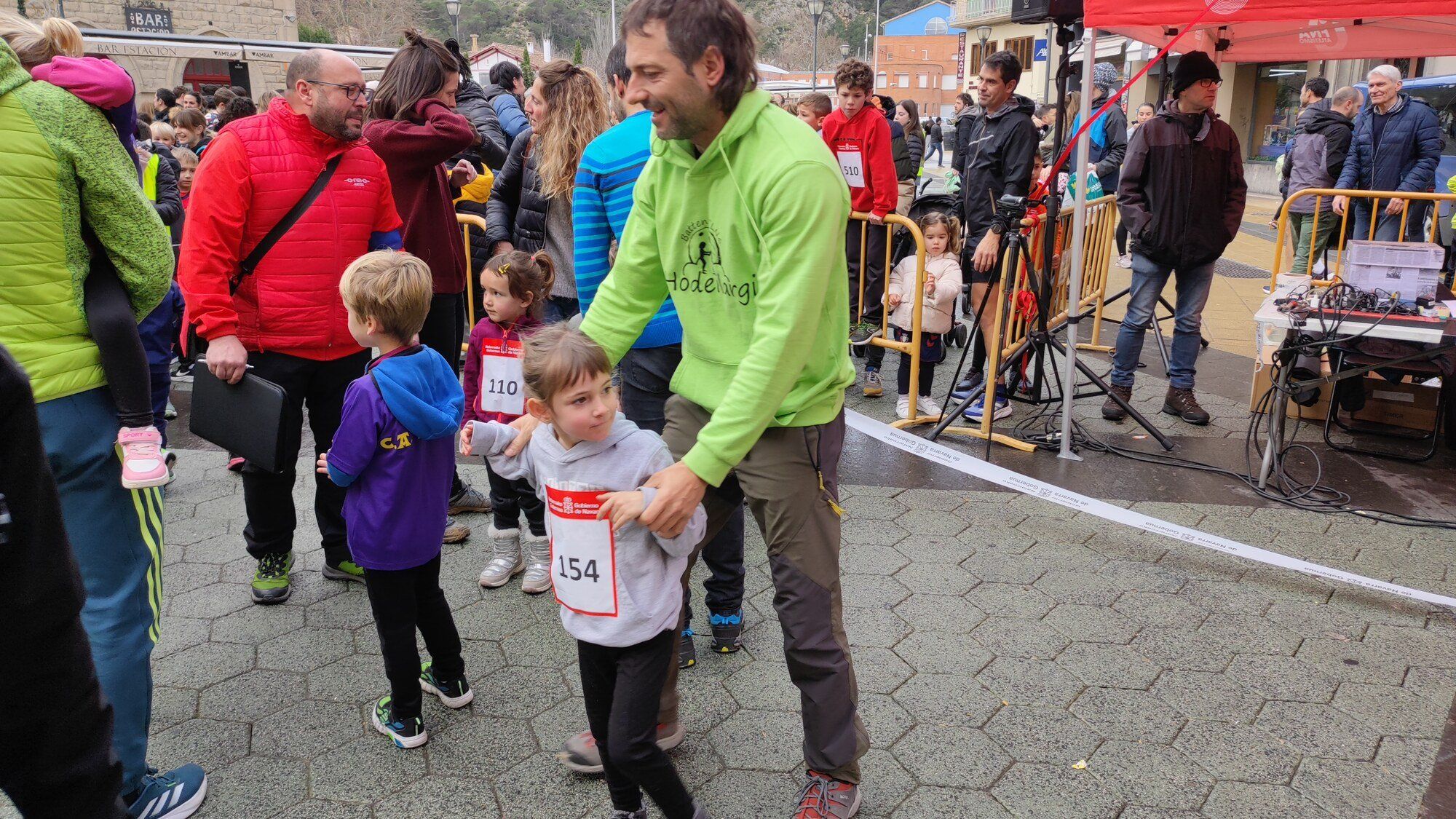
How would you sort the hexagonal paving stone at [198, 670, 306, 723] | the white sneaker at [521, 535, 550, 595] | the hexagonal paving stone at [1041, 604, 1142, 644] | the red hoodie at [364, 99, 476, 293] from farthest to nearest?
1. the red hoodie at [364, 99, 476, 293]
2. the white sneaker at [521, 535, 550, 595]
3. the hexagonal paving stone at [1041, 604, 1142, 644]
4. the hexagonal paving stone at [198, 670, 306, 723]

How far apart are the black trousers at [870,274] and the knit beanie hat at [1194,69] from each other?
188 centimetres

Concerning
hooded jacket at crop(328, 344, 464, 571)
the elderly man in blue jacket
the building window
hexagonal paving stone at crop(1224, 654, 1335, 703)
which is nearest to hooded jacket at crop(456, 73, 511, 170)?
hooded jacket at crop(328, 344, 464, 571)

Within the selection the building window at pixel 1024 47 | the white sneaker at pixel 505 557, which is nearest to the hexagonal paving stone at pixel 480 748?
the white sneaker at pixel 505 557

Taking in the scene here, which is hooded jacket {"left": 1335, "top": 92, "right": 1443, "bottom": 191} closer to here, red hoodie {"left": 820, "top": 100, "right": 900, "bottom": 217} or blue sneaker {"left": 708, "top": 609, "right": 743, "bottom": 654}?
red hoodie {"left": 820, "top": 100, "right": 900, "bottom": 217}

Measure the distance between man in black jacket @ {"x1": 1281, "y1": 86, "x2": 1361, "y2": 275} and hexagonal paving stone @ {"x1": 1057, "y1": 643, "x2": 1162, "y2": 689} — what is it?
26.1ft

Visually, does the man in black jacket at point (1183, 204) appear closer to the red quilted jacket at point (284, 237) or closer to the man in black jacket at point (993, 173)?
the man in black jacket at point (993, 173)

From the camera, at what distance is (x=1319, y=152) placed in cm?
1009

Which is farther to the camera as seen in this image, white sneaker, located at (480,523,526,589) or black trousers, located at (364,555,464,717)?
white sneaker, located at (480,523,526,589)

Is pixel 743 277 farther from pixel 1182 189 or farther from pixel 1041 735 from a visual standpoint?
pixel 1182 189

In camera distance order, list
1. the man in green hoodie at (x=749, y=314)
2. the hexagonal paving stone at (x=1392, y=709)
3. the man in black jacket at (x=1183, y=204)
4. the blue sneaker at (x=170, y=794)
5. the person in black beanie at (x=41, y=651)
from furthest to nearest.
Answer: the man in black jacket at (x=1183, y=204) < the hexagonal paving stone at (x=1392, y=709) < the blue sneaker at (x=170, y=794) < the man in green hoodie at (x=749, y=314) < the person in black beanie at (x=41, y=651)

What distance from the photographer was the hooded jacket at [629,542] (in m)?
2.30

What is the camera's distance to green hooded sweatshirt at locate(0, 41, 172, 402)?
2326mm

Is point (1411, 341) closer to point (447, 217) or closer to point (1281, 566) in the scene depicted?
point (1281, 566)

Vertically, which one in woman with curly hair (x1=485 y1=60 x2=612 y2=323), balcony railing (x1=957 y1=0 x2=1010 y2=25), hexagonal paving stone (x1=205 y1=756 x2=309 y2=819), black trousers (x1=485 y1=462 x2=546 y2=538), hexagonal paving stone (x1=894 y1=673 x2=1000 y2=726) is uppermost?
balcony railing (x1=957 y1=0 x2=1010 y2=25)
